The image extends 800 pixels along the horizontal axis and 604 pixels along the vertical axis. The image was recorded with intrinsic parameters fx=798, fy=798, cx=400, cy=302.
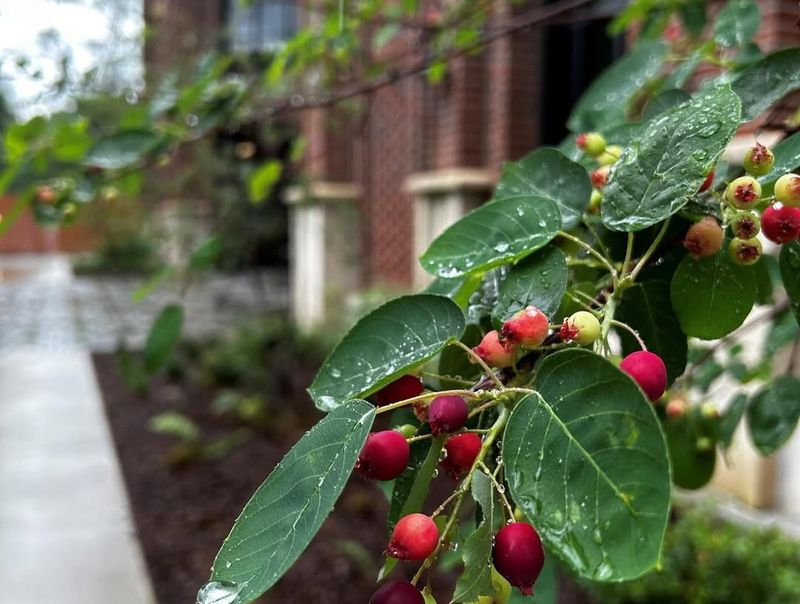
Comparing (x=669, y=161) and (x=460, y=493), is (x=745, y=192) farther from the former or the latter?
(x=460, y=493)

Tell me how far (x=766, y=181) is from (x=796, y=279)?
85 mm

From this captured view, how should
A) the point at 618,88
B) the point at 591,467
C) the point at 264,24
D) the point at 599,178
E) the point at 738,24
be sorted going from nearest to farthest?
the point at 591,467 < the point at 599,178 < the point at 738,24 < the point at 618,88 < the point at 264,24

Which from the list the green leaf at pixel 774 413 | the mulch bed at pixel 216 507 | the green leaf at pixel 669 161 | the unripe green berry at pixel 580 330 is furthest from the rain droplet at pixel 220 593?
A: the mulch bed at pixel 216 507

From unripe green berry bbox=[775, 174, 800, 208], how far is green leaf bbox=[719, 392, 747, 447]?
824 mm

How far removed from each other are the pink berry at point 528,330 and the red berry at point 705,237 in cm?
17

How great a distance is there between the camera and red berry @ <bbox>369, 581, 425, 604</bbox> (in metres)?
0.41

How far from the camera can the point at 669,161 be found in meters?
0.55

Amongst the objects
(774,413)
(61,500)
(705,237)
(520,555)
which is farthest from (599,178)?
(61,500)

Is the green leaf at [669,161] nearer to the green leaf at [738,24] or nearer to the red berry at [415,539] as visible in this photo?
the red berry at [415,539]

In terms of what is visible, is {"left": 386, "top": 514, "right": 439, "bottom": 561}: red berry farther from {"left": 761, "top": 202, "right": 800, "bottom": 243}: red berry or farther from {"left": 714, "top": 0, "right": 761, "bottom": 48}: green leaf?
{"left": 714, "top": 0, "right": 761, "bottom": 48}: green leaf

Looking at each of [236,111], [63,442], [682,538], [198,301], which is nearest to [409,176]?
[63,442]

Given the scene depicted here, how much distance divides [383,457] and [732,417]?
3.44ft

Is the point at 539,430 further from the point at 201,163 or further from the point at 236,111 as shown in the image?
the point at 201,163

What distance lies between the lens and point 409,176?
6074mm
